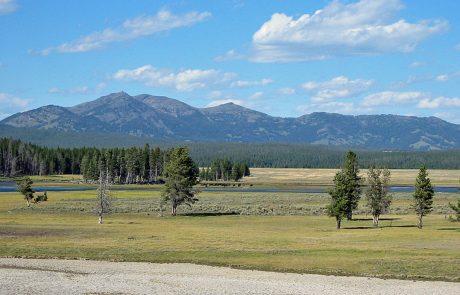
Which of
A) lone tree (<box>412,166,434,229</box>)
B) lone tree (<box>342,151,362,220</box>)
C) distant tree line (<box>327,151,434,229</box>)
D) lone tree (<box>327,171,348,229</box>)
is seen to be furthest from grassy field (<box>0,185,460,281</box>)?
lone tree (<box>342,151,362,220</box>)

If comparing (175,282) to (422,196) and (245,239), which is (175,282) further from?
(422,196)

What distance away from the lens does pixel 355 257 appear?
5075 cm

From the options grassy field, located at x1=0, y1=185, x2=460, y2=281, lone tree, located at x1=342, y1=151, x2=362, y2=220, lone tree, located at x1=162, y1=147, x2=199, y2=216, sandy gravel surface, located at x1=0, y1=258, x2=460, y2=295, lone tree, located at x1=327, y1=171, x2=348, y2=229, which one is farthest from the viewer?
lone tree, located at x1=162, y1=147, x2=199, y2=216

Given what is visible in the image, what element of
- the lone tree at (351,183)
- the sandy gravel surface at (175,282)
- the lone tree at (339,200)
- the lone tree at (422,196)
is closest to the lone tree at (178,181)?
the lone tree at (351,183)

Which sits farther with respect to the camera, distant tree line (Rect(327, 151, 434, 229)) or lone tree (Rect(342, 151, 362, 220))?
lone tree (Rect(342, 151, 362, 220))

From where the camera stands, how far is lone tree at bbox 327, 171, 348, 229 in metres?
87.1

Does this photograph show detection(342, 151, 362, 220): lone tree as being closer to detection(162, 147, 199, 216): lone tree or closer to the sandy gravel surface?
detection(162, 147, 199, 216): lone tree

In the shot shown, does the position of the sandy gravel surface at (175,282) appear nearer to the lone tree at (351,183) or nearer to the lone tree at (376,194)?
the lone tree at (351,183)

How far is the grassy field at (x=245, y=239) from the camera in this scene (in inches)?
1875

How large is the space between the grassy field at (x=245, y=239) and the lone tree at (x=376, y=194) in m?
2.49

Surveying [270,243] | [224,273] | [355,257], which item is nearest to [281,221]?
[270,243]

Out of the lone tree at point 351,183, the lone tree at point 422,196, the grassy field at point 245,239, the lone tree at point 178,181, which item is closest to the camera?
the grassy field at point 245,239

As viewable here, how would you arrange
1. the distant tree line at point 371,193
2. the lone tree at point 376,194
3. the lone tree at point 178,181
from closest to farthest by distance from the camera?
1. the distant tree line at point 371,193
2. the lone tree at point 376,194
3. the lone tree at point 178,181

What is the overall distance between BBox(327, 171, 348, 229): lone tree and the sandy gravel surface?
44630mm
